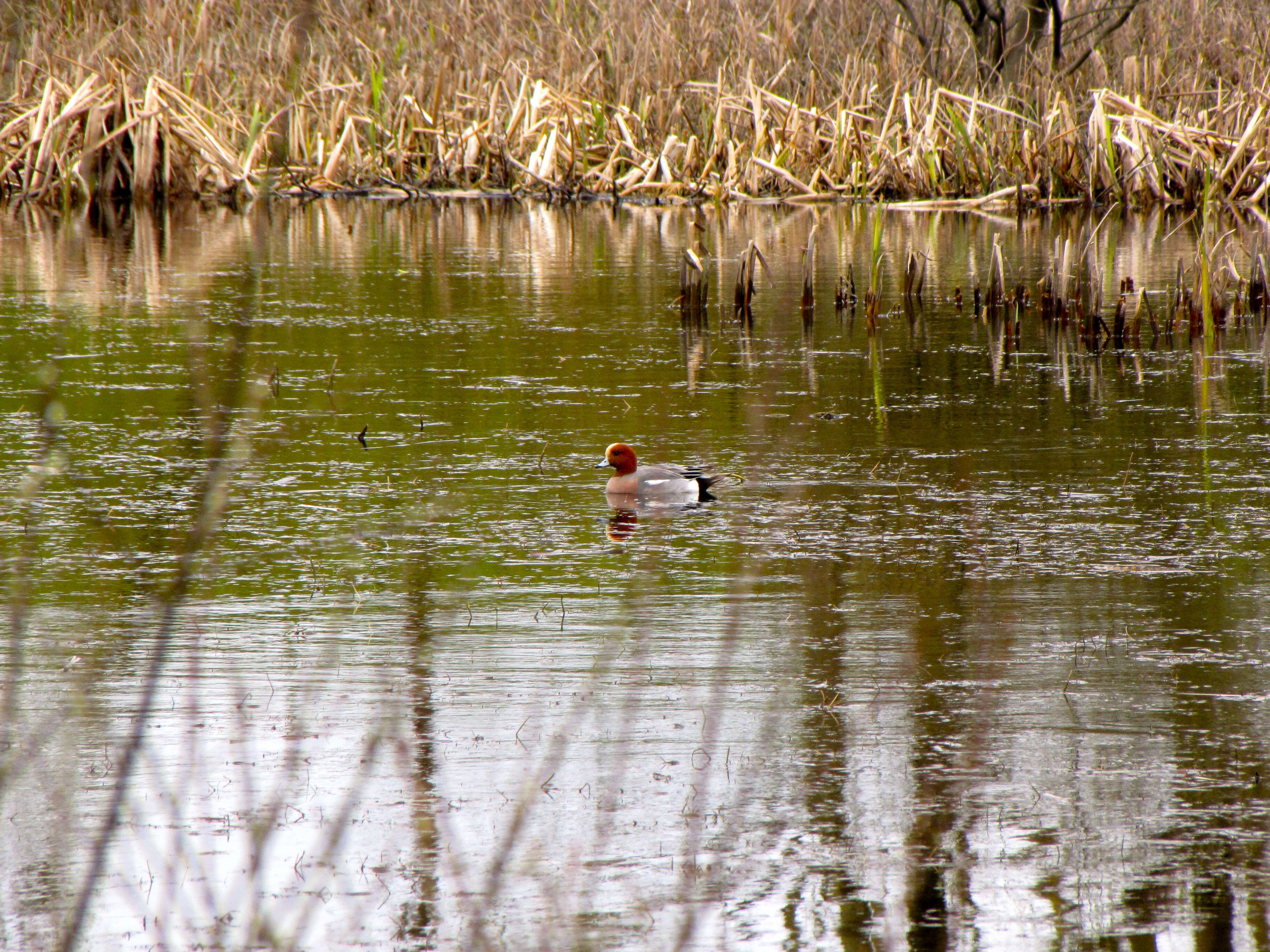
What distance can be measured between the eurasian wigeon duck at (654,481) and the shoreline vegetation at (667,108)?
11.8 m

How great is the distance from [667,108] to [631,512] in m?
15.7

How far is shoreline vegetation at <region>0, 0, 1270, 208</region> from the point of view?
19609 millimetres

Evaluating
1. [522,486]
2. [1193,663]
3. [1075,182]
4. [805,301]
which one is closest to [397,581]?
[522,486]

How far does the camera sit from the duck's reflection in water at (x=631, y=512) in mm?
6829

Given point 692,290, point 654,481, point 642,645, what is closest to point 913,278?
point 692,290

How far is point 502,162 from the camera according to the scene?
21734mm

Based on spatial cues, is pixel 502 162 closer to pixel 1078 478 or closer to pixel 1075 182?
pixel 1075 182

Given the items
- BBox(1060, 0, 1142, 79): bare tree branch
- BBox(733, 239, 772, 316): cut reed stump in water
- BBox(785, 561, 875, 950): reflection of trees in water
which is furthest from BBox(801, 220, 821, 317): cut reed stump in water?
BBox(1060, 0, 1142, 79): bare tree branch

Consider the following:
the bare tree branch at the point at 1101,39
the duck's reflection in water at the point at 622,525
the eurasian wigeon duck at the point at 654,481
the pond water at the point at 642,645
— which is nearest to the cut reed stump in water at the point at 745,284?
the pond water at the point at 642,645

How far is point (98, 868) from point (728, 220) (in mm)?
17663

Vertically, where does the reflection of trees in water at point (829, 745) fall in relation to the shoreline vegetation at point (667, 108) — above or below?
below

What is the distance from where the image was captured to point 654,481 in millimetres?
7102

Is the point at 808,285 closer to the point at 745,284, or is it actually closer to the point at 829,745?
the point at 745,284

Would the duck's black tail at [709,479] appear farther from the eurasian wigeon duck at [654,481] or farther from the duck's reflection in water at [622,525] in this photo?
the duck's reflection in water at [622,525]
